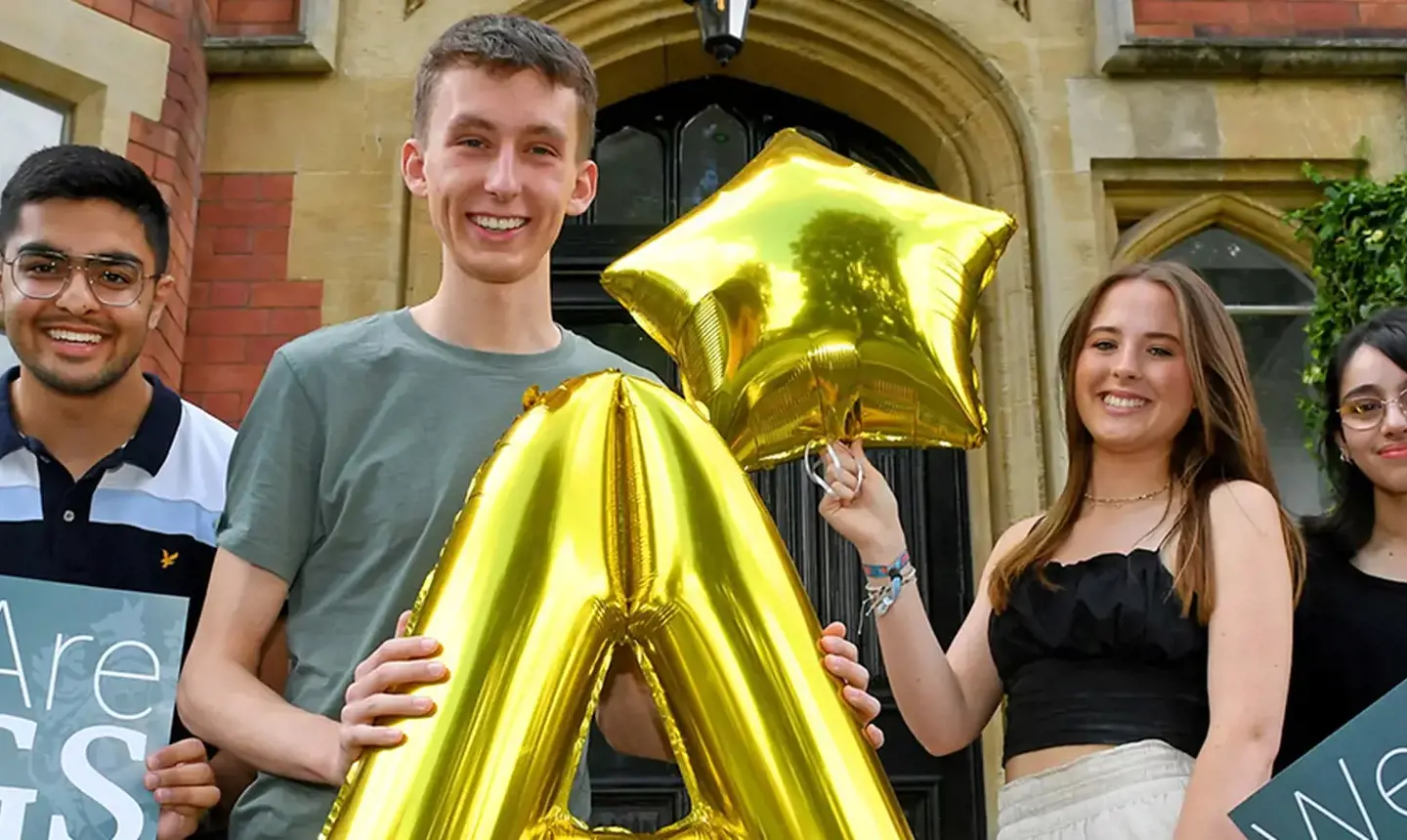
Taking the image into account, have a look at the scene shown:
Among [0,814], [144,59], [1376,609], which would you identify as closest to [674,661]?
[0,814]

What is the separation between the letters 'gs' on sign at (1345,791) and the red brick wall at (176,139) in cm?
270

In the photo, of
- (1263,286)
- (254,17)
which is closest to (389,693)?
(254,17)

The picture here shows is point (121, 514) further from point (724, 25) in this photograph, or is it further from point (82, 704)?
point (724, 25)

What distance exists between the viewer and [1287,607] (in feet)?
A: 4.70

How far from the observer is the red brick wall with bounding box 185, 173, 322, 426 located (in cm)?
332

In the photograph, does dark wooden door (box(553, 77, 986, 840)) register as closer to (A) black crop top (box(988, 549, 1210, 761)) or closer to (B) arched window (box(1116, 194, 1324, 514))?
(B) arched window (box(1116, 194, 1324, 514))

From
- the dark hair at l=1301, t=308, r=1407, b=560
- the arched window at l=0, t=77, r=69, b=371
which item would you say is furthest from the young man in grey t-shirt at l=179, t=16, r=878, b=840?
the arched window at l=0, t=77, r=69, b=371

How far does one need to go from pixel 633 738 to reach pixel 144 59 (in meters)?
2.74

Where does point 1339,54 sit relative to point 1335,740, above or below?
above

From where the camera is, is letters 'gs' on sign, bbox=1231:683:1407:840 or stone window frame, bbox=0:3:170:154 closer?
letters 'gs' on sign, bbox=1231:683:1407:840

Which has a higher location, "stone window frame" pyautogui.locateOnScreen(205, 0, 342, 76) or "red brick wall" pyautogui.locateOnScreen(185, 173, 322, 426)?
"stone window frame" pyautogui.locateOnScreen(205, 0, 342, 76)

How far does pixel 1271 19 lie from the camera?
12.0 feet

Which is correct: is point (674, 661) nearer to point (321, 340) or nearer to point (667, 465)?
point (667, 465)

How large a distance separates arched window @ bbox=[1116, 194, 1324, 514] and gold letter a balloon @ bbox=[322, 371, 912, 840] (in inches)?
114
